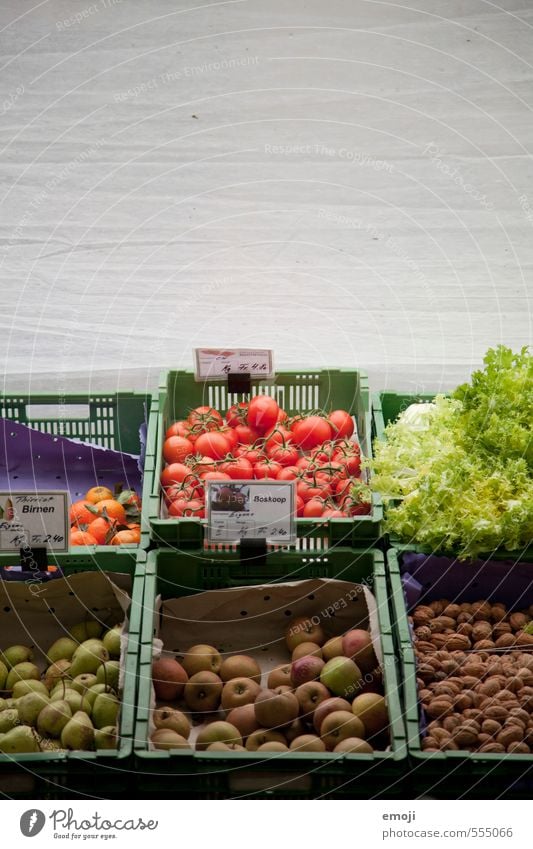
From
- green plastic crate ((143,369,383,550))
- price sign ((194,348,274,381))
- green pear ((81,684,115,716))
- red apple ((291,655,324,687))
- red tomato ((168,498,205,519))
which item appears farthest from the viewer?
price sign ((194,348,274,381))

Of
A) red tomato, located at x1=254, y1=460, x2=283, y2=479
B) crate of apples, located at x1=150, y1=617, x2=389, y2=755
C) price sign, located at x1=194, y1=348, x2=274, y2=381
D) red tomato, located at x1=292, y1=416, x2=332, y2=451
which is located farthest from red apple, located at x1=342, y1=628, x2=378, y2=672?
price sign, located at x1=194, y1=348, x2=274, y2=381

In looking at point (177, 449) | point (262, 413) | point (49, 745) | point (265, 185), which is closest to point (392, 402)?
point (262, 413)

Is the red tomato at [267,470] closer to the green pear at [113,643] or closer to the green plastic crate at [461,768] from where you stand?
the green pear at [113,643]

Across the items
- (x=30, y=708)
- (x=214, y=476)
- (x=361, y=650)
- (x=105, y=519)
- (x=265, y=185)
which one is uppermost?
(x=265, y=185)

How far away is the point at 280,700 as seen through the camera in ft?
8.65

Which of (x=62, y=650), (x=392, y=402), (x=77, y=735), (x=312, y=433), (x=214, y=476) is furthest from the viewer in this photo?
(x=392, y=402)

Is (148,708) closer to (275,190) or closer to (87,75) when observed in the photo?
(275,190)

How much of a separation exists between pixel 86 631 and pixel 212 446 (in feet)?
2.52

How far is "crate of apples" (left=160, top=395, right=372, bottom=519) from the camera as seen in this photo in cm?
325

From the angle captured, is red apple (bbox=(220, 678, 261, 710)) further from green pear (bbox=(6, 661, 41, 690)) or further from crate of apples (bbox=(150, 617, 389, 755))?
green pear (bbox=(6, 661, 41, 690))

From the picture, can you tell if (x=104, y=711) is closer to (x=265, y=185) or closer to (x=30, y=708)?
(x=30, y=708)

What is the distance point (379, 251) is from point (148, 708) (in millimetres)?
2920

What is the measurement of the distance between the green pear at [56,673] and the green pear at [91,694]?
0.12 meters

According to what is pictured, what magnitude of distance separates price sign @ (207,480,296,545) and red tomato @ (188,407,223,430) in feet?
2.08
